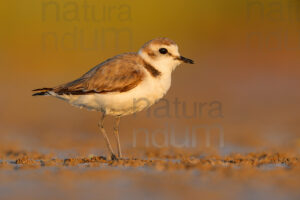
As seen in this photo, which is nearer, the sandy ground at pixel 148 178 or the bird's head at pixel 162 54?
the sandy ground at pixel 148 178

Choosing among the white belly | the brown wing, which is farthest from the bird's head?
the white belly

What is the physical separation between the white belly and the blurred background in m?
1.52

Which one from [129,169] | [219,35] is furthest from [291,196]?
[219,35]

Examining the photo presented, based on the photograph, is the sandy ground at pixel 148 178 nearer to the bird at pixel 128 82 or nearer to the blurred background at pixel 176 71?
the bird at pixel 128 82

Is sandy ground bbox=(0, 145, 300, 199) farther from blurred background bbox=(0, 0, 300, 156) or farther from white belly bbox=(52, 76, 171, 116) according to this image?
blurred background bbox=(0, 0, 300, 156)

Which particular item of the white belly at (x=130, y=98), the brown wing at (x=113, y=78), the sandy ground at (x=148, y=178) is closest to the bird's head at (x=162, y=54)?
the brown wing at (x=113, y=78)

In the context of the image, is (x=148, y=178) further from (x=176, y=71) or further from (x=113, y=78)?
(x=176, y=71)

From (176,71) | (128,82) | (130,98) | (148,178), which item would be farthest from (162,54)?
(176,71)

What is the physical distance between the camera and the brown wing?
7.72 metres

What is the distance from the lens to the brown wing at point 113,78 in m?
7.72

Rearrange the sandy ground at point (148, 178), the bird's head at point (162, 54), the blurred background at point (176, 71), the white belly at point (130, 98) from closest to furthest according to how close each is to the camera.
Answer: the sandy ground at point (148, 178), the white belly at point (130, 98), the bird's head at point (162, 54), the blurred background at point (176, 71)

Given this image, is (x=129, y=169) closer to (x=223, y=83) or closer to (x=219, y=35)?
(x=223, y=83)

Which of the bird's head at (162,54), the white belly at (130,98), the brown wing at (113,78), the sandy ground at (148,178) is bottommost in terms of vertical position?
the sandy ground at (148,178)

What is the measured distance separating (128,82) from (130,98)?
0.23m
